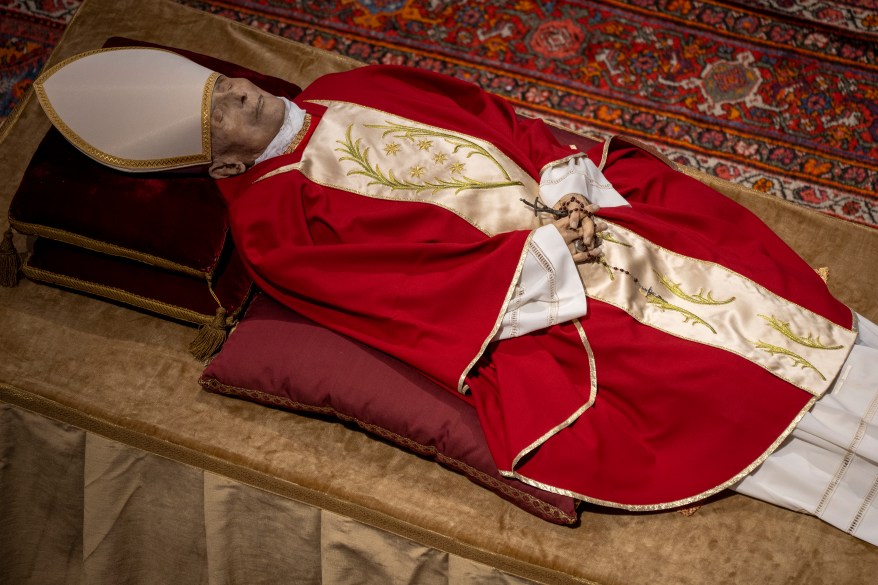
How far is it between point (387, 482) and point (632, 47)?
8.14ft

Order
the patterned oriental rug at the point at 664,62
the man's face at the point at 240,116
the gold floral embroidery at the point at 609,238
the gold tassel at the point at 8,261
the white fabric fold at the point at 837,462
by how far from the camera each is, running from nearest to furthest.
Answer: the white fabric fold at the point at 837,462
the gold floral embroidery at the point at 609,238
the man's face at the point at 240,116
the gold tassel at the point at 8,261
the patterned oriental rug at the point at 664,62

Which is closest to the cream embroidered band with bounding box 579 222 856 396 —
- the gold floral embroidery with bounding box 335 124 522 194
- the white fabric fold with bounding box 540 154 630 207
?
the white fabric fold with bounding box 540 154 630 207

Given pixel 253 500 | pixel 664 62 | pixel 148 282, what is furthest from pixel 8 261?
pixel 664 62

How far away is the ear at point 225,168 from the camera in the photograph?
2.70m

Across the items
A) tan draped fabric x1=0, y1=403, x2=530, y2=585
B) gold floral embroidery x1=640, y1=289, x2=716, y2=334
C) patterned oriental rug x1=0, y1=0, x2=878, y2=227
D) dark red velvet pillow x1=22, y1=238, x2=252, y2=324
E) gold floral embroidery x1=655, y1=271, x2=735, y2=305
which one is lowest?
tan draped fabric x1=0, y1=403, x2=530, y2=585

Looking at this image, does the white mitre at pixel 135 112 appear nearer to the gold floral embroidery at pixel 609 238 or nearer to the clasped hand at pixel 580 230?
the clasped hand at pixel 580 230

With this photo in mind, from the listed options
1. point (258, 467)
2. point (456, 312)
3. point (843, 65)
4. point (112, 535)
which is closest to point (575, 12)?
point (843, 65)

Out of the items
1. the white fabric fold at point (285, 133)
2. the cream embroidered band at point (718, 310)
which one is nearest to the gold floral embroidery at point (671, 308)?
the cream embroidered band at point (718, 310)

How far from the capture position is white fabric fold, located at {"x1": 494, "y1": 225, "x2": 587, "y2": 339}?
7.78ft

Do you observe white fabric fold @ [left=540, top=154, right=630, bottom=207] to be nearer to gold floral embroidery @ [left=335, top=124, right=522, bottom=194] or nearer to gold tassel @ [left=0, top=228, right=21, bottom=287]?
gold floral embroidery @ [left=335, top=124, right=522, bottom=194]

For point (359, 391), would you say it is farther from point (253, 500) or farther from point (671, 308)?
point (671, 308)

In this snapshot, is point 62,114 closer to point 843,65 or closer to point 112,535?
point 112,535

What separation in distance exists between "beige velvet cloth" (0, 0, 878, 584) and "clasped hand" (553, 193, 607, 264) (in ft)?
2.68

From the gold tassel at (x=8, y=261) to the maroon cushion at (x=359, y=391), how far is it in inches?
34.1
